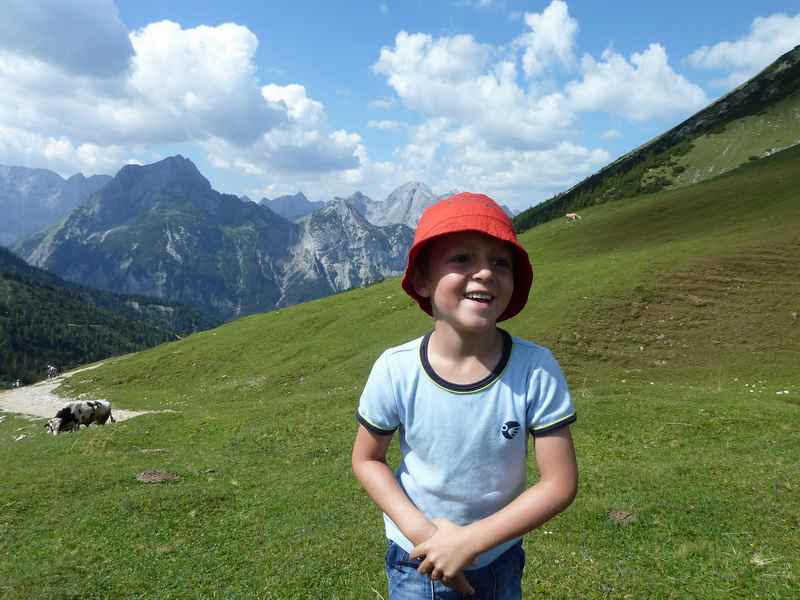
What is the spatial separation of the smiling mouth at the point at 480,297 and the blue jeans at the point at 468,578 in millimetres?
1946

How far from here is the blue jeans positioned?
Answer: 3.83 meters

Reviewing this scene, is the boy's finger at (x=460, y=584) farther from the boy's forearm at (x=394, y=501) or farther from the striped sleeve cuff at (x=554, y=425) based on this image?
the striped sleeve cuff at (x=554, y=425)

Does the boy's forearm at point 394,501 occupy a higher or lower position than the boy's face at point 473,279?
lower

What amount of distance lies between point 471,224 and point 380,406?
1522 millimetres

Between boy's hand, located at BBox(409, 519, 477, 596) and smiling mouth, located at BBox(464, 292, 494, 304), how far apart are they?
156 centimetres

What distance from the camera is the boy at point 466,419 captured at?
3629mm

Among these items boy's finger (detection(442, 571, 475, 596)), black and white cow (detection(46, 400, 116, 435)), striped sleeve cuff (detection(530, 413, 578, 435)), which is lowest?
black and white cow (detection(46, 400, 116, 435))

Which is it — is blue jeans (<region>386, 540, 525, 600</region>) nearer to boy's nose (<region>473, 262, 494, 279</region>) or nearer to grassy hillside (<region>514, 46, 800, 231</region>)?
boy's nose (<region>473, 262, 494, 279</region>)

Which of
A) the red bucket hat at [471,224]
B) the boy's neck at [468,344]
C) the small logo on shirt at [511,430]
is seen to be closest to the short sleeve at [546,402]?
the small logo on shirt at [511,430]

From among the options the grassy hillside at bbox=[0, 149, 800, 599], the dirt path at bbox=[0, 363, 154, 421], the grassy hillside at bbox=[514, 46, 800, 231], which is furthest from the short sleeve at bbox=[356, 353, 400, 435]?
the grassy hillside at bbox=[514, 46, 800, 231]

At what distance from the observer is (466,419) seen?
3.73 meters

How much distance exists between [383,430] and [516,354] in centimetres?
117

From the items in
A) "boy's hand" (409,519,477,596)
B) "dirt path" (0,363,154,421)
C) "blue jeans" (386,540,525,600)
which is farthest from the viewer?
"dirt path" (0,363,154,421)

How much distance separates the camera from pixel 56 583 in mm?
10258
